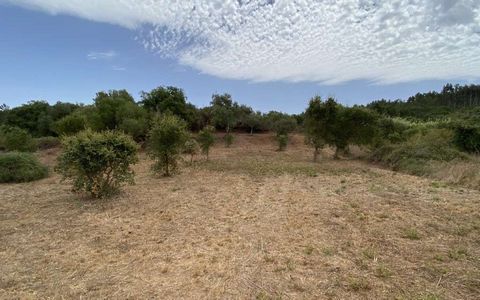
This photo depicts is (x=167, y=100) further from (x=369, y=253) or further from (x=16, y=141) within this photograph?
(x=369, y=253)

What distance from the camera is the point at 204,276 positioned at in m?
4.11

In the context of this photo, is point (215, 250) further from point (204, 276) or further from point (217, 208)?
point (217, 208)

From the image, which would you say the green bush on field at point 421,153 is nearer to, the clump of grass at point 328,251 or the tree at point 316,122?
the tree at point 316,122

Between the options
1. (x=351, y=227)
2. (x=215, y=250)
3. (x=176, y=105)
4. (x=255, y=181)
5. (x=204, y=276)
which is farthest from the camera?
(x=176, y=105)

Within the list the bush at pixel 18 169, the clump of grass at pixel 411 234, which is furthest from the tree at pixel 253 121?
the clump of grass at pixel 411 234

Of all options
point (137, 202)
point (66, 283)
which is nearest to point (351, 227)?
point (66, 283)

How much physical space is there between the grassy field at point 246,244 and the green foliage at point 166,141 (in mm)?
3000

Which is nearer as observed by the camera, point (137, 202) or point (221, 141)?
point (137, 202)

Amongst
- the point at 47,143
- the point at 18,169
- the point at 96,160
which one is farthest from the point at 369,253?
the point at 47,143

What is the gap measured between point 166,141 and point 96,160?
4.14 metres

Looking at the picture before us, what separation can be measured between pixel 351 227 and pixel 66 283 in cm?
471

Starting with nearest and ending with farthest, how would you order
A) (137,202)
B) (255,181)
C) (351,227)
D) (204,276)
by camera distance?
(204,276)
(351,227)
(137,202)
(255,181)

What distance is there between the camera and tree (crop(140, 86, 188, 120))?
2839 cm

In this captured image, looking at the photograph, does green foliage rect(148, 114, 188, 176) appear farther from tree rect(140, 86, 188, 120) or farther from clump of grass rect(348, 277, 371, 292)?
tree rect(140, 86, 188, 120)
